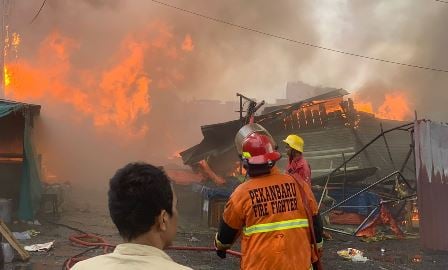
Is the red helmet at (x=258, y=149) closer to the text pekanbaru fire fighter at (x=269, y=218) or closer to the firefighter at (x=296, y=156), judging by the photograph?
the text pekanbaru fire fighter at (x=269, y=218)

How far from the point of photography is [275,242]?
283 centimetres

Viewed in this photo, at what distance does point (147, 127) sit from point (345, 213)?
17024 millimetres

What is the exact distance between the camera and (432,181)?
841cm

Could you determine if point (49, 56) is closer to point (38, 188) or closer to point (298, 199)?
point (38, 188)

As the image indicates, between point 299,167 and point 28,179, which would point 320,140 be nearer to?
point 299,167

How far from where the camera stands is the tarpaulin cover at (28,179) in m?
10.1

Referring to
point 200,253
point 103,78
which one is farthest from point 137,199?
point 103,78

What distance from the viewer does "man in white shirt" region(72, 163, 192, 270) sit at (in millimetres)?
1426

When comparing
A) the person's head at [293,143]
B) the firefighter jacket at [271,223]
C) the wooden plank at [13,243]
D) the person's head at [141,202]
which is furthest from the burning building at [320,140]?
the person's head at [141,202]

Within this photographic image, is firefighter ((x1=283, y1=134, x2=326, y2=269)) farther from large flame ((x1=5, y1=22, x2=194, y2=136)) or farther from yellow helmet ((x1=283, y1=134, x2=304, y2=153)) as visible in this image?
large flame ((x1=5, y1=22, x2=194, y2=136))

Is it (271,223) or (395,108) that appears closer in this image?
(271,223)

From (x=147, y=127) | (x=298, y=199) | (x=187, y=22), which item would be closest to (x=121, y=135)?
(x=147, y=127)

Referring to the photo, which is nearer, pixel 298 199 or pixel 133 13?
pixel 298 199

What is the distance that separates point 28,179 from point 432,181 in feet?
28.1
